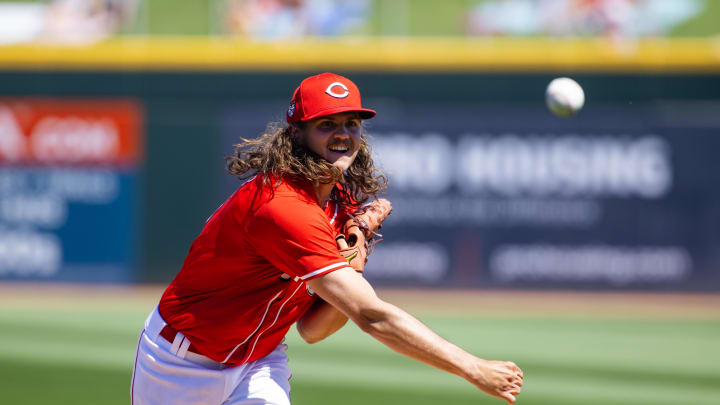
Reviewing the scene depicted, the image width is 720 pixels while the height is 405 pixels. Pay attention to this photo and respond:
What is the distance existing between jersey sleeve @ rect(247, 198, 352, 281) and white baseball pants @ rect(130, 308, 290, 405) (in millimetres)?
602

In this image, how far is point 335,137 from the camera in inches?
137

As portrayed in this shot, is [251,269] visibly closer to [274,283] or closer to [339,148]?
[274,283]

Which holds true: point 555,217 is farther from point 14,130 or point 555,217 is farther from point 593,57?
point 14,130

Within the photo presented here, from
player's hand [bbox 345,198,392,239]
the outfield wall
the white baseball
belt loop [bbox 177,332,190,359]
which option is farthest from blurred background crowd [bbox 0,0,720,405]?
belt loop [bbox 177,332,190,359]

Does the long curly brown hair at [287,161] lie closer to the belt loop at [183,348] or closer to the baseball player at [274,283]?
the baseball player at [274,283]

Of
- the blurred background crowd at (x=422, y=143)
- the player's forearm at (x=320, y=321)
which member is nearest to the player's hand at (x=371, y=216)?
the player's forearm at (x=320, y=321)

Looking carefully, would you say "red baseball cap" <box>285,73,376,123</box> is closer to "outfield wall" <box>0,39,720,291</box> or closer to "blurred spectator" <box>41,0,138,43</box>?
"outfield wall" <box>0,39,720,291</box>

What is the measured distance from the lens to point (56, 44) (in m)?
15.1

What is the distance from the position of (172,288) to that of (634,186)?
1111 centimetres

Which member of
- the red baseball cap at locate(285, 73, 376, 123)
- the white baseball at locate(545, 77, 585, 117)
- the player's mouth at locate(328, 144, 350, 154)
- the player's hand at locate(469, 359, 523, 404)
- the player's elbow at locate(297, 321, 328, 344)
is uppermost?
the white baseball at locate(545, 77, 585, 117)

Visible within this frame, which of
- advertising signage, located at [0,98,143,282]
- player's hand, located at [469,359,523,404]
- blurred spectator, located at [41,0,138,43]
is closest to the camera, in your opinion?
player's hand, located at [469,359,523,404]

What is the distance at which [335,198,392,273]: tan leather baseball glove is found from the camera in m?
3.65

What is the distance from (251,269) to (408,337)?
2.33 feet

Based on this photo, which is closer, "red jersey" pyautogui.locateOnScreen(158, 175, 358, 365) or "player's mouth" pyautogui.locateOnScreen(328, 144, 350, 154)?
"red jersey" pyautogui.locateOnScreen(158, 175, 358, 365)
